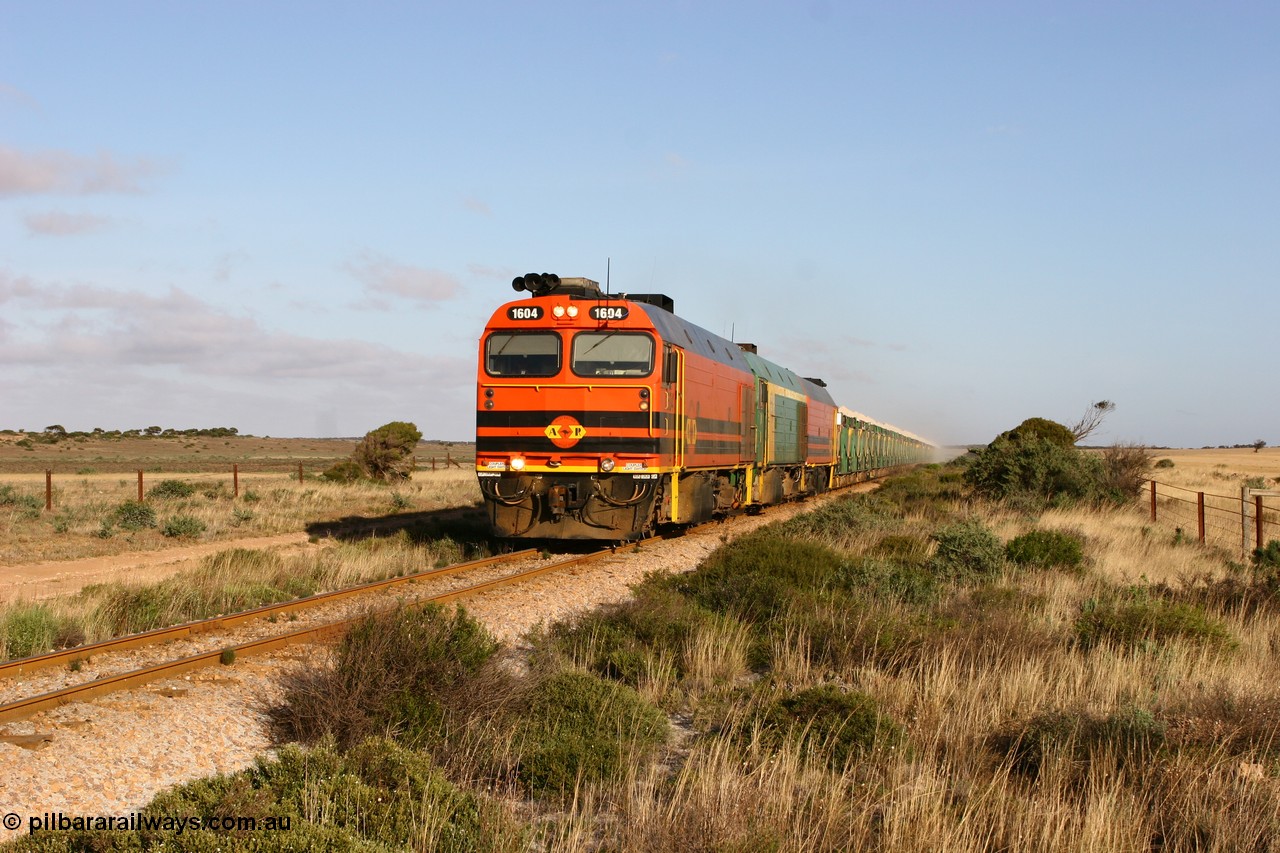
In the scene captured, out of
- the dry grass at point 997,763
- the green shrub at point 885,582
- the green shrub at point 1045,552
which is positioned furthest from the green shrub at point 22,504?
the dry grass at point 997,763

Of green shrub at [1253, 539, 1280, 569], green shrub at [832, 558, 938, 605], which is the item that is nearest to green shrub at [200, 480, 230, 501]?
green shrub at [832, 558, 938, 605]

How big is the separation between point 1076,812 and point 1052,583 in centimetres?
783

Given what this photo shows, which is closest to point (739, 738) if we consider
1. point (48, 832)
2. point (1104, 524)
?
point (48, 832)

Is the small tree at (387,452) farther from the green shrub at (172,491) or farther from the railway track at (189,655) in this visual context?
the railway track at (189,655)

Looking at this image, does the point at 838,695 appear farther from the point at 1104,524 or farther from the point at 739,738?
the point at 1104,524

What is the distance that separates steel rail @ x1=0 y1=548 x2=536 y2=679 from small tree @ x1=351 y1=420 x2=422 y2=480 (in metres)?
30.3

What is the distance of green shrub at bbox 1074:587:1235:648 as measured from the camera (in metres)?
9.09

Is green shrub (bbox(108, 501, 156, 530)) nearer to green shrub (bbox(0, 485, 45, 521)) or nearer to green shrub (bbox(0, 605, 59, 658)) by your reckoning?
green shrub (bbox(0, 485, 45, 521))

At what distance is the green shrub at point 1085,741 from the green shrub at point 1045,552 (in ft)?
25.4

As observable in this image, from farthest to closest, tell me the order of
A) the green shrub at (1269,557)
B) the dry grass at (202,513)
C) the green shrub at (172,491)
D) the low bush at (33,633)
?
the green shrub at (172,491) < the dry grass at (202,513) < the green shrub at (1269,557) < the low bush at (33,633)

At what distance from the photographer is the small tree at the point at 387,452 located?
43.8m

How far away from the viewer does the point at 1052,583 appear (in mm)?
12414

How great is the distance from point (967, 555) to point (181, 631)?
30.4 ft

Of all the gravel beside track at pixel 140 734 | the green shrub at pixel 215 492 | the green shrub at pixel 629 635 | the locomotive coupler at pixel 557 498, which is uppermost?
the locomotive coupler at pixel 557 498
